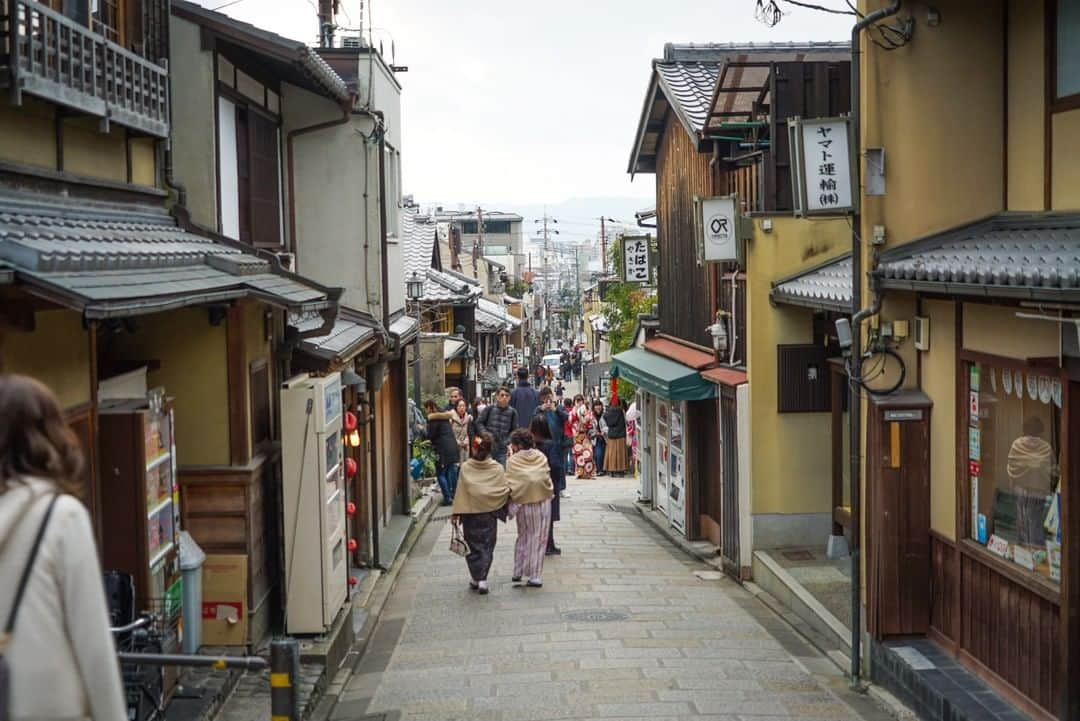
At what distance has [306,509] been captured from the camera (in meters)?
11.7

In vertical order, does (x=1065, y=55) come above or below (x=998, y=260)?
above

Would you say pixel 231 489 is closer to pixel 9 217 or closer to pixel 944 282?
pixel 9 217

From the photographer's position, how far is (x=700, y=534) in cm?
2002

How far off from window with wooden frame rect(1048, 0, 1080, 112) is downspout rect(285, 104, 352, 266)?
9572 millimetres

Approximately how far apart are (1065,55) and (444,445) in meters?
14.8

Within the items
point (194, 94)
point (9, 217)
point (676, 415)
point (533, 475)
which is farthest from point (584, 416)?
point (9, 217)

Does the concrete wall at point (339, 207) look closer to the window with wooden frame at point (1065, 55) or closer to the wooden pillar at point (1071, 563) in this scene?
Result: the window with wooden frame at point (1065, 55)

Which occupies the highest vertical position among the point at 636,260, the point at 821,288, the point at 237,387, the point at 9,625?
the point at 636,260

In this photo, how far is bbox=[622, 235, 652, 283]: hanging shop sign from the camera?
24.2m

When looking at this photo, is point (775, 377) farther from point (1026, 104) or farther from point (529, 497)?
point (1026, 104)

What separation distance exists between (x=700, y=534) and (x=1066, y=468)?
1193 cm

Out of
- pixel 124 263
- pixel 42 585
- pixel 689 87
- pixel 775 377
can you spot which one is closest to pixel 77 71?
pixel 124 263

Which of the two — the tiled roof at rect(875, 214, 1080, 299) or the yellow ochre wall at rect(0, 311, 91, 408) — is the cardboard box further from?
the tiled roof at rect(875, 214, 1080, 299)

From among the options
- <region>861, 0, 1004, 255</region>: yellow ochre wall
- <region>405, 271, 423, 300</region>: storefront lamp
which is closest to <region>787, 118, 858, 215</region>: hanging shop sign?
<region>861, 0, 1004, 255</region>: yellow ochre wall
